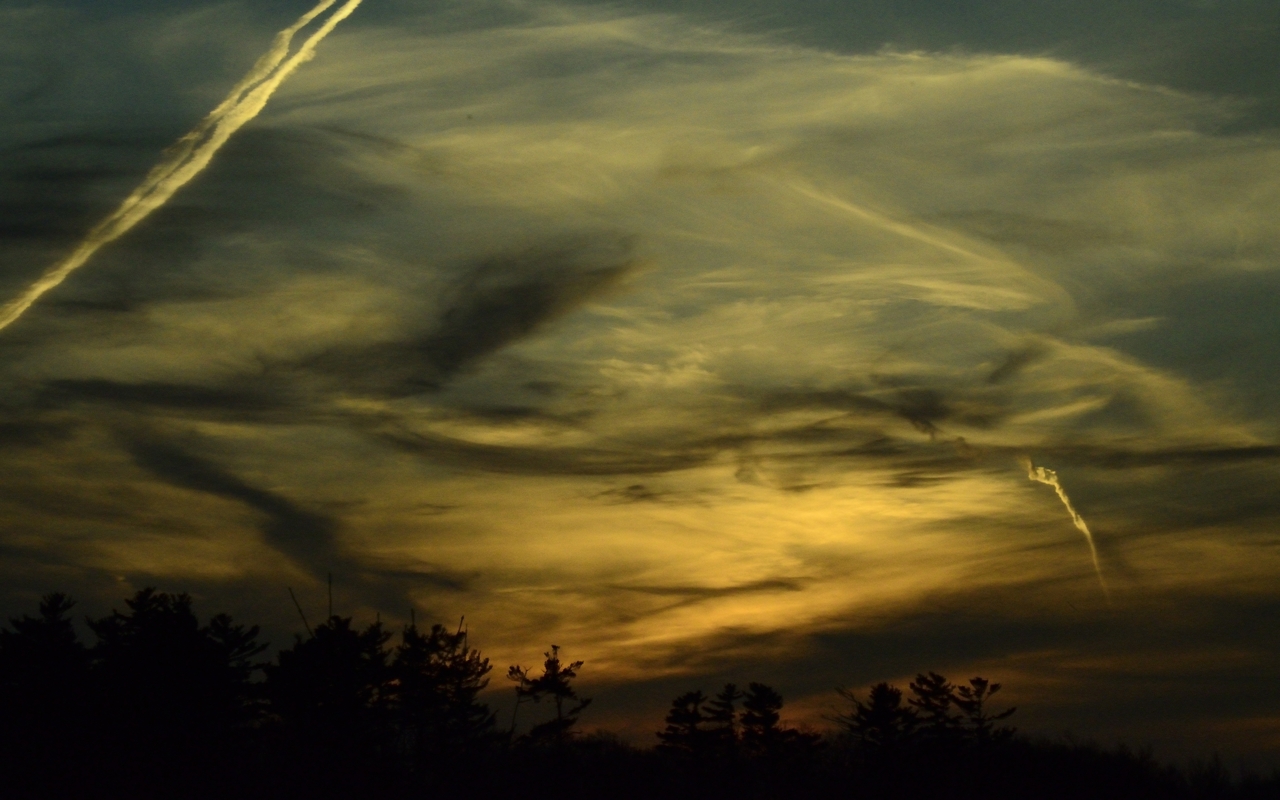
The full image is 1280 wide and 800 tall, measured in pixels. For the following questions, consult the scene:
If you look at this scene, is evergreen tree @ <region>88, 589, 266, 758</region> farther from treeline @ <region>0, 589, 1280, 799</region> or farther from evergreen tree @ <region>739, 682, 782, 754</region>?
evergreen tree @ <region>739, 682, 782, 754</region>

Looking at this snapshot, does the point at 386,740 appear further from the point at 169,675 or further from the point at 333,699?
the point at 169,675

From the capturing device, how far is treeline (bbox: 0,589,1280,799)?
37281mm

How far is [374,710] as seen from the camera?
135ft

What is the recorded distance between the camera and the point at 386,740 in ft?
125

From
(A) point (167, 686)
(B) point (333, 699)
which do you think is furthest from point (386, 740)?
(A) point (167, 686)

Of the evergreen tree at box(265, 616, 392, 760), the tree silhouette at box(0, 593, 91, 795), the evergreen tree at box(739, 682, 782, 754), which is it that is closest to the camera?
the evergreen tree at box(265, 616, 392, 760)

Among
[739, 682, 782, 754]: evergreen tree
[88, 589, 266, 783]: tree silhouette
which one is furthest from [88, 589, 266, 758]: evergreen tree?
[739, 682, 782, 754]: evergreen tree

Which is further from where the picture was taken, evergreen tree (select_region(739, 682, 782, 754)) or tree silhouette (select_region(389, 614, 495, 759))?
evergreen tree (select_region(739, 682, 782, 754))

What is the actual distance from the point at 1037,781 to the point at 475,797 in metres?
46.0

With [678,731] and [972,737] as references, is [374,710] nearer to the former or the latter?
[678,731]

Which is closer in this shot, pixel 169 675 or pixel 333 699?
pixel 333 699

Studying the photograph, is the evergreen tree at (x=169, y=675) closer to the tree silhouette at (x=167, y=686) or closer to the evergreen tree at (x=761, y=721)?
the tree silhouette at (x=167, y=686)

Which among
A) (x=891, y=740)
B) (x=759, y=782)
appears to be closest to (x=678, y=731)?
(x=759, y=782)

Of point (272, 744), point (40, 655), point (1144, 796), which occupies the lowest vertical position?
point (1144, 796)
